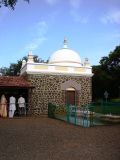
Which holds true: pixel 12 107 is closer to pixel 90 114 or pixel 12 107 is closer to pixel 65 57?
pixel 65 57

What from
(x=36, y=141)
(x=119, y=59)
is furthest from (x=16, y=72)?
(x=36, y=141)

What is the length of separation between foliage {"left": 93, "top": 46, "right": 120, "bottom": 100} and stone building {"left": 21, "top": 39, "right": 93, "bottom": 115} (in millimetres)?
15302

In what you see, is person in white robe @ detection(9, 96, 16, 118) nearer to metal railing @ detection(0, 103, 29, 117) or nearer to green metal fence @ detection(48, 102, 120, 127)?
metal railing @ detection(0, 103, 29, 117)

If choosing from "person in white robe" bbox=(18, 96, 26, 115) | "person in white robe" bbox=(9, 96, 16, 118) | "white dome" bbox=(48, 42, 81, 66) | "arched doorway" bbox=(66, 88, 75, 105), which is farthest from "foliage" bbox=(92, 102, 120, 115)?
"white dome" bbox=(48, 42, 81, 66)

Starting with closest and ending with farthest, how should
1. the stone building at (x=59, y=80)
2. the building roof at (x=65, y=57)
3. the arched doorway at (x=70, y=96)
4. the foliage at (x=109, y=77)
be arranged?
the stone building at (x=59, y=80) < the arched doorway at (x=70, y=96) < the building roof at (x=65, y=57) < the foliage at (x=109, y=77)

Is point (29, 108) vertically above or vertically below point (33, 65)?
below

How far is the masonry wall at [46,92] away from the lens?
25562 millimetres

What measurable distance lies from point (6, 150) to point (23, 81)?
54.1 ft

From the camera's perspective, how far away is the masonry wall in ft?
83.9

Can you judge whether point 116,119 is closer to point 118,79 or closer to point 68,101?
point 68,101

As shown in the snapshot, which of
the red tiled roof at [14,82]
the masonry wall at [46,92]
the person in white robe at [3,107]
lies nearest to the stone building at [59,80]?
the masonry wall at [46,92]

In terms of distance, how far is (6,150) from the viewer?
29.8 ft

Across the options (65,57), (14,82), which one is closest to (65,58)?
(65,57)

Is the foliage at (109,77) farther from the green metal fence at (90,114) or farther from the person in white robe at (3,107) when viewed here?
the green metal fence at (90,114)
